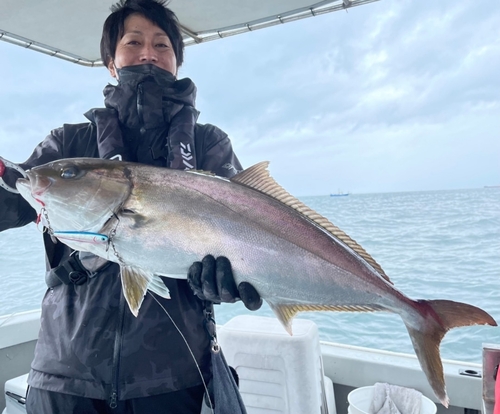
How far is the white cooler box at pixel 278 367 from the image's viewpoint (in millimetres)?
3021

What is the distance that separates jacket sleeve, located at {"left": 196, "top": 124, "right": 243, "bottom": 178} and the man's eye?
633 mm

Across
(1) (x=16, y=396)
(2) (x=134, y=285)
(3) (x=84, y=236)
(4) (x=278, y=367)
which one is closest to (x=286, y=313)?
(2) (x=134, y=285)

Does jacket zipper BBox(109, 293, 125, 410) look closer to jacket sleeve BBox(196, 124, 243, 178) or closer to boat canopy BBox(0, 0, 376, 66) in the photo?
jacket sleeve BBox(196, 124, 243, 178)

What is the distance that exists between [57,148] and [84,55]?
2720mm

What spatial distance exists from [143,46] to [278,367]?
2403mm

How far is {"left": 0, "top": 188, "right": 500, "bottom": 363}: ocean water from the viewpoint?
6.47 meters

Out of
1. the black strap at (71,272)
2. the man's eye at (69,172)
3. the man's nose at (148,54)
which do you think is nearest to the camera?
the man's eye at (69,172)

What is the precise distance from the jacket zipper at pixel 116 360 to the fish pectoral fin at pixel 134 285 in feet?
0.71

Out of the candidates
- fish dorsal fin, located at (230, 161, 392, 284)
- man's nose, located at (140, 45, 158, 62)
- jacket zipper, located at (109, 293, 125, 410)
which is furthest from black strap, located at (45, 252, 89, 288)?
man's nose, located at (140, 45, 158, 62)

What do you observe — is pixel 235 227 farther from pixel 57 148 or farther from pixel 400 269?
pixel 400 269

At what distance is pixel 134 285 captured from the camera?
149cm

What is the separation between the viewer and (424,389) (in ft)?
10.6

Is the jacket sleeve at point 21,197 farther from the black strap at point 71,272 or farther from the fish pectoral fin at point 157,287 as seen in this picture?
the fish pectoral fin at point 157,287

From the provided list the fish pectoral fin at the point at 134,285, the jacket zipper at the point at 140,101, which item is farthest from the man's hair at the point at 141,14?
the fish pectoral fin at the point at 134,285
